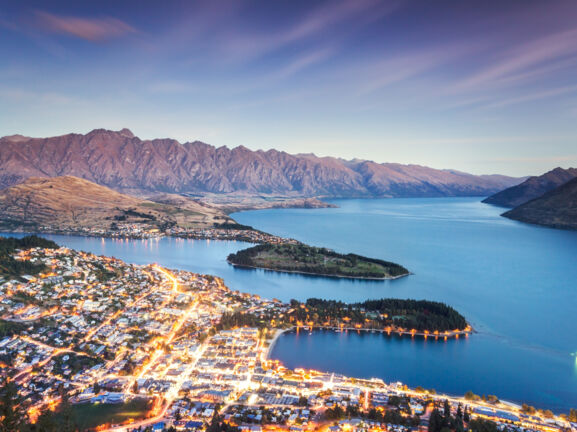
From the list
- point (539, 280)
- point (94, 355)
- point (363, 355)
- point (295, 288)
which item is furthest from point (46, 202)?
point (539, 280)

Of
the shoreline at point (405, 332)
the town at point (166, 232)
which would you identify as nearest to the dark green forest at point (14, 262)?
the shoreline at point (405, 332)

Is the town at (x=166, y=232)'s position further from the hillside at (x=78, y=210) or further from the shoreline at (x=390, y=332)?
the shoreline at (x=390, y=332)

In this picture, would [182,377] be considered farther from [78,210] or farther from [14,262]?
[78,210]

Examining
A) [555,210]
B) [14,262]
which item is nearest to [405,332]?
[14,262]

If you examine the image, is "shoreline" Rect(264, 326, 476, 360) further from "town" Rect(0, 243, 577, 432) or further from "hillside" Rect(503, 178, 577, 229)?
"hillside" Rect(503, 178, 577, 229)

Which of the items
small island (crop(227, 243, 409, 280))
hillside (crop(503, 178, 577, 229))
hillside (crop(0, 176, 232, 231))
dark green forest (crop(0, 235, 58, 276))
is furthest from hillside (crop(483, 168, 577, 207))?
dark green forest (crop(0, 235, 58, 276))
